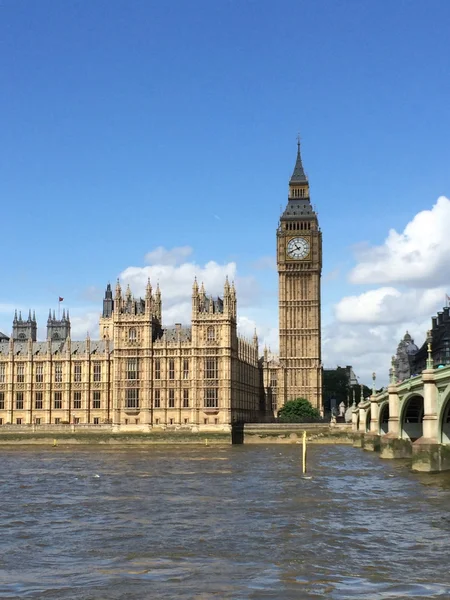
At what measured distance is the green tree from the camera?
484ft

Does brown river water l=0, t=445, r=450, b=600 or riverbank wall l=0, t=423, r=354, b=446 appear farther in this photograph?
riverbank wall l=0, t=423, r=354, b=446

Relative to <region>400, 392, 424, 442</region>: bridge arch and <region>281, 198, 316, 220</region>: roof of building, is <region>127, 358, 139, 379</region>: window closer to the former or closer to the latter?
<region>281, 198, 316, 220</region>: roof of building

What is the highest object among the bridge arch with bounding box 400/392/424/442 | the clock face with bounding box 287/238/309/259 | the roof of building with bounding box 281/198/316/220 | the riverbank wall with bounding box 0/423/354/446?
the roof of building with bounding box 281/198/316/220

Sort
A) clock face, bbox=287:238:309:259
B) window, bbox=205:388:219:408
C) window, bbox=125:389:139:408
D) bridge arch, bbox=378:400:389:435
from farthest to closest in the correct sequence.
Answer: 1. clock face, bbox=287:238:309:259
2. window, bbox=125:389:139:408
3. window, bbox=205:388:219:408
4. bridge arch, bbox=378:400:389:435

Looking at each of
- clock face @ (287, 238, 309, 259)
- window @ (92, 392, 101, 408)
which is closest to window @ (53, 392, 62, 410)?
window @ (92, 392, 101, 408)

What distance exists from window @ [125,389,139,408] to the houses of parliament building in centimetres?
16

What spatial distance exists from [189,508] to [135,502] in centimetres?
454

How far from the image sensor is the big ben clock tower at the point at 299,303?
16175 cm

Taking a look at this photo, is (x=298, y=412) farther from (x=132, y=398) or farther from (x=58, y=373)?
(x=58, y=373)

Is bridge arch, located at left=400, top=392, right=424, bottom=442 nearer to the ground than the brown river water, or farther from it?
farther from it

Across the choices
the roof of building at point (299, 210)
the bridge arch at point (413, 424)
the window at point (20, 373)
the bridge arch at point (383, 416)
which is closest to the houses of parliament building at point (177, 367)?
the window at point (20, 373)

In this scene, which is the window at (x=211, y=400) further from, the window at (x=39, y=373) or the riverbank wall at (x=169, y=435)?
the window at (x=39, y=373)

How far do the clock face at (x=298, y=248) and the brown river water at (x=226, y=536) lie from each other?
341ft

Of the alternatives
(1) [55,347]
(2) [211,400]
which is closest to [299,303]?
(2) [211,400]
